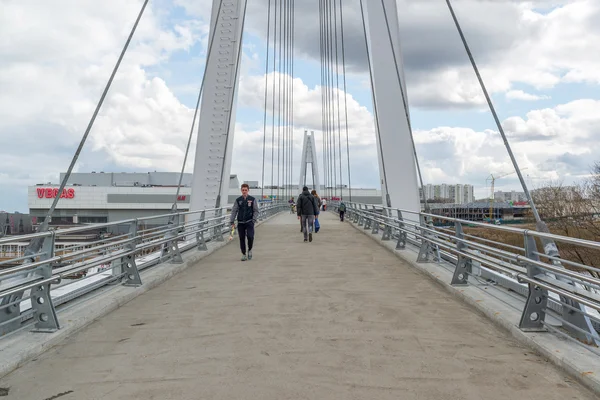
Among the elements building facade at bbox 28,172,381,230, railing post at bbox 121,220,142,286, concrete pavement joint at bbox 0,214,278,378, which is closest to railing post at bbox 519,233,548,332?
concrete pavement joint at bbox 0,214,278,378

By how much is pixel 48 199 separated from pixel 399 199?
1442 inches

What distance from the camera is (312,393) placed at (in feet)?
11.9

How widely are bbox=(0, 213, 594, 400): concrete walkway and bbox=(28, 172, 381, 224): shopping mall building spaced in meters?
30.3

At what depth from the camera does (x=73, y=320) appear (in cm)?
551

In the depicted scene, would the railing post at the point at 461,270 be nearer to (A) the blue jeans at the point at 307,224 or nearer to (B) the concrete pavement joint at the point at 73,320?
(B) the concrete pavement joint at the point at 73,320

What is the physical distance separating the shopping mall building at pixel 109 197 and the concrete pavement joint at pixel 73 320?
2812 cm

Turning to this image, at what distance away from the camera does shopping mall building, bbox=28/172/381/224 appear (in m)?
43.1

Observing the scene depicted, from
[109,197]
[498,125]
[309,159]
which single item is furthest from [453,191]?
[498,125]

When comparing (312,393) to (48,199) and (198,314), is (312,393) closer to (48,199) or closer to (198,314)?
(198,314)

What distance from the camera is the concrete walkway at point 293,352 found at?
3.73m

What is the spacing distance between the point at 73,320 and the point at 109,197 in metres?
47.0

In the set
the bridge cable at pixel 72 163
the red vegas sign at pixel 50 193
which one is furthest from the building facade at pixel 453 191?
Result: the bridge cable at pixel 72 163

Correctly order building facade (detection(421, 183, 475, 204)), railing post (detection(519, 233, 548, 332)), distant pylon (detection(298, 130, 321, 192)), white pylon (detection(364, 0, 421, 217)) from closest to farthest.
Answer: railing post (detection(519, 233, 548, 332)) < white pylon (detection(364, 0, 421, 217)) < distant pylon (detection(298, 130, 321, 192)) < building facade (detection(421, 183, 475, 204))

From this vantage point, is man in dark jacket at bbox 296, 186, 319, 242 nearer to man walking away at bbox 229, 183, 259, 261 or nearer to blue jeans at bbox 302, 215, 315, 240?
blue jeans at bbox 302, 215, 315, 240
